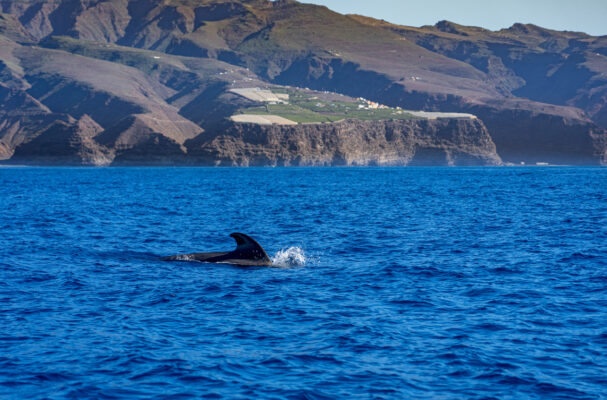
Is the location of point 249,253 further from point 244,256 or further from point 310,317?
point 310,317

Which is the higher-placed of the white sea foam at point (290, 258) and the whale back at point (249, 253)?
the whale back at point (249, 253)

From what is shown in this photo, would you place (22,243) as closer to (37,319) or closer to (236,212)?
(37,319)

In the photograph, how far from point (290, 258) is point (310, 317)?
11569 millimetres

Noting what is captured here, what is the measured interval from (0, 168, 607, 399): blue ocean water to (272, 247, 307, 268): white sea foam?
0.84 ft

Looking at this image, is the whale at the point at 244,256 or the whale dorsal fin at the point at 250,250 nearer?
the whale at the point at 244,256

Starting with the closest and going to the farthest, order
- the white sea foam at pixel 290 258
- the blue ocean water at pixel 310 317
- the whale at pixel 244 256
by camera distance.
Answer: the blue ocean water at pixel 310 317 → the whale at pixel 244 256 → the white sea foam at pixel 290 258

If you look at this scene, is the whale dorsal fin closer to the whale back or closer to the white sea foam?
the whale back

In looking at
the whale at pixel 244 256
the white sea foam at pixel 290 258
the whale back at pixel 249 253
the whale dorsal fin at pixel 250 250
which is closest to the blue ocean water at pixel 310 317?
the white sea foam at pixel 290 258

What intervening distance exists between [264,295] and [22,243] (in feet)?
67.6

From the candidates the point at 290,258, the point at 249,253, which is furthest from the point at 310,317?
the point at 290,258

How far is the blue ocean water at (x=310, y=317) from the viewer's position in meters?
15.8

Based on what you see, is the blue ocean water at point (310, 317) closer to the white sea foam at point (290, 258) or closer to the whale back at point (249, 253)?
the white sea foam at point (290, 258)

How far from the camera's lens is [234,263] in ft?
101

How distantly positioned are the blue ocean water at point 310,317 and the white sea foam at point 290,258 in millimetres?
257
